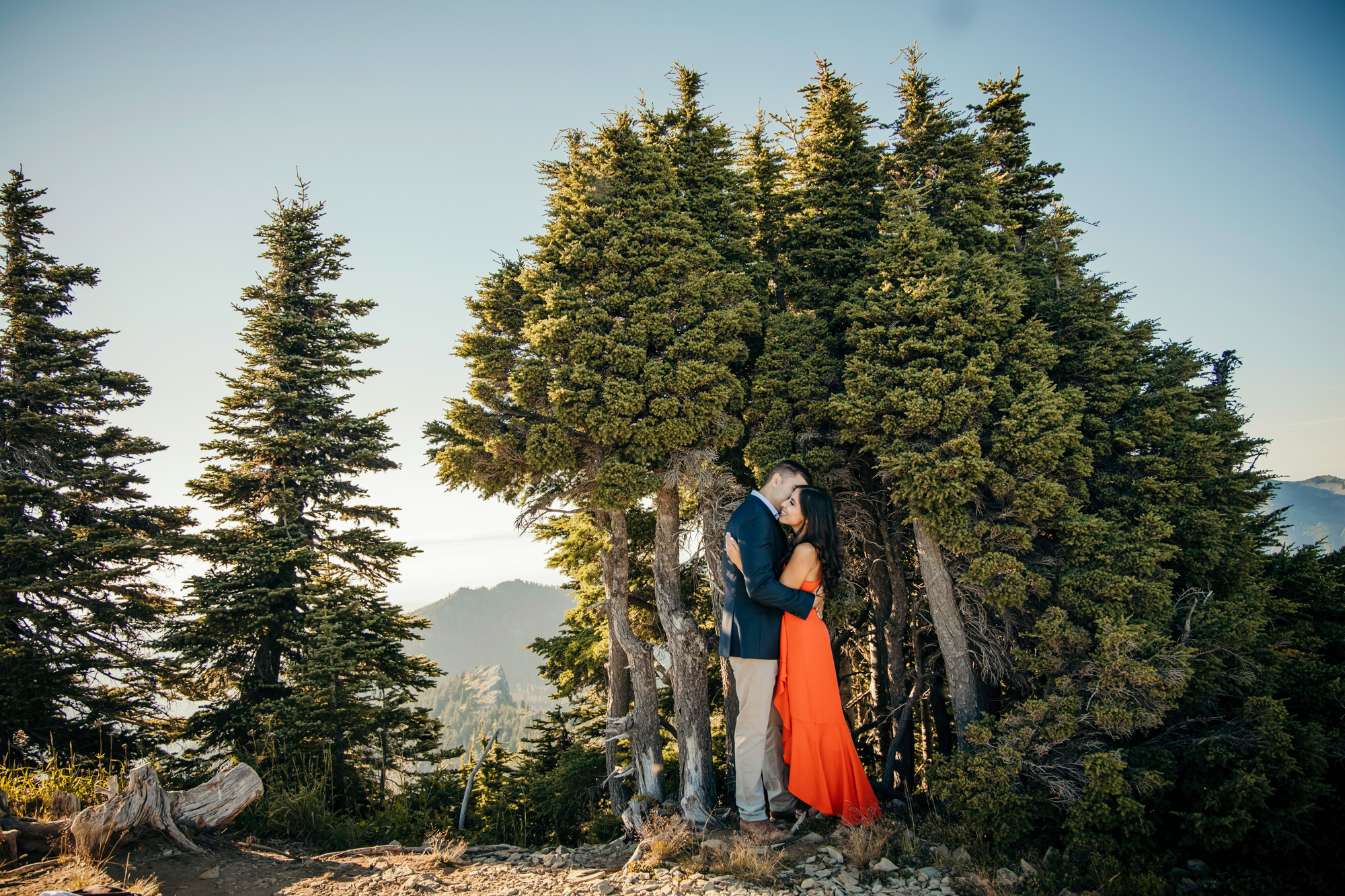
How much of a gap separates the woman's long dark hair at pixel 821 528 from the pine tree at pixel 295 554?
9106 mm

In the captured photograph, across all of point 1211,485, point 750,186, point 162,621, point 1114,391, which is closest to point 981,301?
point 1114,391

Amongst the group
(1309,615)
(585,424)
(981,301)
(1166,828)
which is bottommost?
(1166,828)

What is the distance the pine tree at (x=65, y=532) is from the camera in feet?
34.3

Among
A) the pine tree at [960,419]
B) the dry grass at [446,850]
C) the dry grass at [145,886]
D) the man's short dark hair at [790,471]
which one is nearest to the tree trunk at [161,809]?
the dry grass at [145,886]

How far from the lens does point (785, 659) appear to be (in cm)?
611

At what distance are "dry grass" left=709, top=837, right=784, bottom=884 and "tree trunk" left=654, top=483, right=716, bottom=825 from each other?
2.85 metres

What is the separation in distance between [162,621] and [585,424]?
10.3 metres

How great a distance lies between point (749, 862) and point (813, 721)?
142 centimetres

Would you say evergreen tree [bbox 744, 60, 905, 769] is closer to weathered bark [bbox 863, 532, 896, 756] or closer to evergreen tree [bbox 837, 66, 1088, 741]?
weathered bark [bbox 863, 532, 896, 756]

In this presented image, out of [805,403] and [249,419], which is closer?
[805,403]

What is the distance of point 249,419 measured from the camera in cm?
1305

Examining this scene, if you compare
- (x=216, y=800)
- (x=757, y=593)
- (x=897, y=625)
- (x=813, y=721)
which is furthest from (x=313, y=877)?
(x=897, y=625)

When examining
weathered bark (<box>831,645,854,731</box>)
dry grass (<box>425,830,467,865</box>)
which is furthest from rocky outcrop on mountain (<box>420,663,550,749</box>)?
dry grass (<box>425,830,467,865</box>)

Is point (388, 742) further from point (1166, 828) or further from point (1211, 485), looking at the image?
point (1211, 485)
